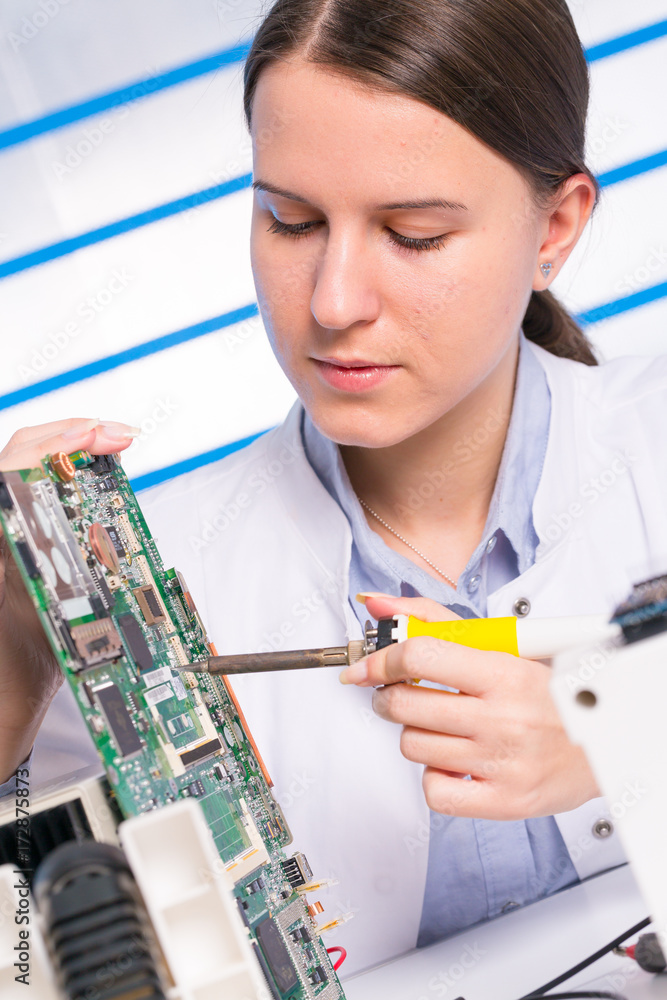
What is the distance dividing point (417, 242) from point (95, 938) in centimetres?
92

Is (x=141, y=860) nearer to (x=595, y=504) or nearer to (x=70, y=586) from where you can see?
(x=70, y=586)

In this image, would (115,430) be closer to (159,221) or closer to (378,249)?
(378,249)

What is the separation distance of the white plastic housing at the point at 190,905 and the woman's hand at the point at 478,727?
1.10 feet

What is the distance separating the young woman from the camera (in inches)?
42.6

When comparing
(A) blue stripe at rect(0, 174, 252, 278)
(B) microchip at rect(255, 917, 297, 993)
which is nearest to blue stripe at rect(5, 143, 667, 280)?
(A) blue stripe at rect(0, 174, 252, 278)

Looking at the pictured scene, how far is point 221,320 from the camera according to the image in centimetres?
253

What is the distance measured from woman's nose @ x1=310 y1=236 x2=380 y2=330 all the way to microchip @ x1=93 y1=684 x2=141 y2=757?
568 mm

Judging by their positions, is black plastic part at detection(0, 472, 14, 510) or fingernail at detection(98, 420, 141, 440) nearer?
black plastic part at detection(0, 472, 14, 510)

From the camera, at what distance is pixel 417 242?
115 centimetres

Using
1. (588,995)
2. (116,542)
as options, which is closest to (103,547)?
(116,542)

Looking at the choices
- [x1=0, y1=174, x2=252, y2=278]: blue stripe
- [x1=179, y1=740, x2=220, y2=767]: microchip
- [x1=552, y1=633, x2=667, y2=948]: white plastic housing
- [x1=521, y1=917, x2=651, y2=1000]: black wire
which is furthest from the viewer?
[x1=0, y1=174, x2=252, y2=278]: blue stripe

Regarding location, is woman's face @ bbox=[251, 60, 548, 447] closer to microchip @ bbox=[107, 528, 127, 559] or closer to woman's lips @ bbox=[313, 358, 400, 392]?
woman's lips @ bbox=[313, 358, 400, 392]

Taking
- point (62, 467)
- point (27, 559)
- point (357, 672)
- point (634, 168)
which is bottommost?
point (357, 672)

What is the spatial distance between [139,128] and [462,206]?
157 centimetres
